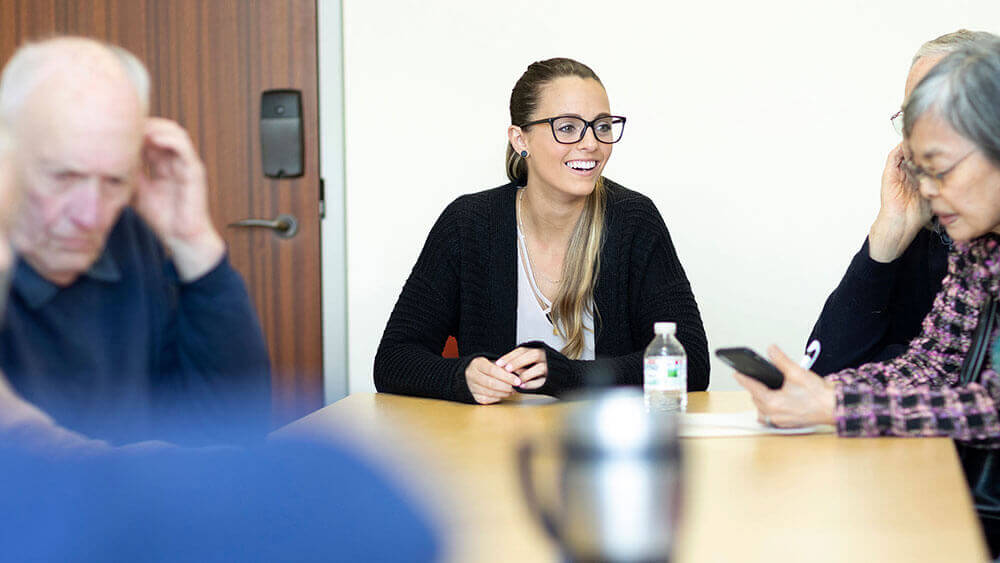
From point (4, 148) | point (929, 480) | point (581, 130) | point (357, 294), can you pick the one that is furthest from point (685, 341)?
point (4, 148)

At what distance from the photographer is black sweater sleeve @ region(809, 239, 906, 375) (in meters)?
1.92

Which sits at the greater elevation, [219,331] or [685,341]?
[219,331]

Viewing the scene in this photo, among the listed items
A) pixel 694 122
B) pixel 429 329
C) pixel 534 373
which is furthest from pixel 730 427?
pixel 694 122

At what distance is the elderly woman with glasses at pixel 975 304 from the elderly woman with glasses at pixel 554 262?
1.65 feet

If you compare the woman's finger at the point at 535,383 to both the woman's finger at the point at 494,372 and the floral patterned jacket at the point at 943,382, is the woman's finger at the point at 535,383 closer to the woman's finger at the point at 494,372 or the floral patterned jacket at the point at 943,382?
the woman's finger at the point at 494,372

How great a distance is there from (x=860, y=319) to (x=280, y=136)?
5.29 ft

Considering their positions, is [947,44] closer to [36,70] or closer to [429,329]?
[429,329]

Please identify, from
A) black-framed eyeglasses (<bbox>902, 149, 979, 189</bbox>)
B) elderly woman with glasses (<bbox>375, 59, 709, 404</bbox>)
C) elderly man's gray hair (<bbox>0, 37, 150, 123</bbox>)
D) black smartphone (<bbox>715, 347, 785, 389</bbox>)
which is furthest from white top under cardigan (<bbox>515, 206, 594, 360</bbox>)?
elderly man's gray hair (<bbox>0, 37, 150, 123</bbox>)

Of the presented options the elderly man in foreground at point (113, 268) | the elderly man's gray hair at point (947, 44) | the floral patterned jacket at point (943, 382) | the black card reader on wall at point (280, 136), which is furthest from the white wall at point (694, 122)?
the elderly man in foreground at point (113, 268)

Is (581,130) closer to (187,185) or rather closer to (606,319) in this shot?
(606,319)

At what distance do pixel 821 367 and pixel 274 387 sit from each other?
162 centimetres

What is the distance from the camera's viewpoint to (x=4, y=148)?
0.39 m

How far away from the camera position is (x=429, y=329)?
1.95 metres

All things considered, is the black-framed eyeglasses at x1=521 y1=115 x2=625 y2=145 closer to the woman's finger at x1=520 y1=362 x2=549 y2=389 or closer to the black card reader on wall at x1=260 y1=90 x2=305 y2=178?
the woman's finger at x1=520 y1=362 x2=549 y2=389
